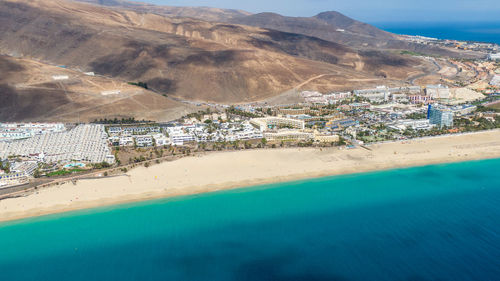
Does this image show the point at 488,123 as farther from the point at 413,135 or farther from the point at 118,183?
the point at 118,183

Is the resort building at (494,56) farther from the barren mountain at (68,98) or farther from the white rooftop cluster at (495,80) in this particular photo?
the barren mountain at (68,98)

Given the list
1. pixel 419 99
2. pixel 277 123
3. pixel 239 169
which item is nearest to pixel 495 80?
pixel 419 99

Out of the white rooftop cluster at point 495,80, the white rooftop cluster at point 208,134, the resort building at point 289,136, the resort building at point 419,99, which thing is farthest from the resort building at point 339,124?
the white rooftop cluster at point 495,80

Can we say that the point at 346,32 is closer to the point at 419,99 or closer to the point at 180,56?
the point at 180,56

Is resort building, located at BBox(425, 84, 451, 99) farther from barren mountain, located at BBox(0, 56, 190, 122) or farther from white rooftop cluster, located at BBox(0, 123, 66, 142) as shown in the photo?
white rooftop cluster, located at BBox(0, 123, 66, 142)

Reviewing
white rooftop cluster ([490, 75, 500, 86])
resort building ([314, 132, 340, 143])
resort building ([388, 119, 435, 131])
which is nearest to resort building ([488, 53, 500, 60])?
white rooftop cluster ([490, 75, 500, 86])

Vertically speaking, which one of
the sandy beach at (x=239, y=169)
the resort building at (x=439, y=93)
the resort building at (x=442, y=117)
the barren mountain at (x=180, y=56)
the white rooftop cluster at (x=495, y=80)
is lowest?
the sandy beach at (x=239, y=169)
